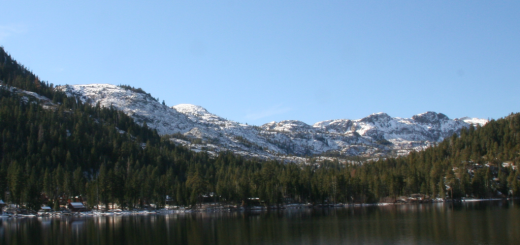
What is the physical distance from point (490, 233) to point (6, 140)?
198355mm

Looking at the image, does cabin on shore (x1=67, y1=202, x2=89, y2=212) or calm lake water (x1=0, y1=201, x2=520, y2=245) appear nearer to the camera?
calm lake water (x1=0, y1=201, x2=520, y2=245)

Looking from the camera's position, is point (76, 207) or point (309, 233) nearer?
point (309, 233)

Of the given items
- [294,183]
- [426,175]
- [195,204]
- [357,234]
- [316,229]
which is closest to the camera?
[357,234]

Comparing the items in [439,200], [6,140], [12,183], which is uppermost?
[6,140]

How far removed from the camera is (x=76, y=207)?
146m

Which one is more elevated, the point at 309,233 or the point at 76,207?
the point at 76,207

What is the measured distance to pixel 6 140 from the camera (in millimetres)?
191500

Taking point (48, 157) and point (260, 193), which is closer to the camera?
point (260, 193)

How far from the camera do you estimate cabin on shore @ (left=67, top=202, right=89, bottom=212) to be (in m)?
146

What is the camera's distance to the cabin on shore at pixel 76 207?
14562cm

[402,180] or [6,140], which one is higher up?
[6,140]

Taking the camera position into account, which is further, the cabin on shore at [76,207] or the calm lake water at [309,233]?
the cabin on shore at [76,207]

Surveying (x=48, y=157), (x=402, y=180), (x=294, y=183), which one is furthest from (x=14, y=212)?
(x=402, y=180)

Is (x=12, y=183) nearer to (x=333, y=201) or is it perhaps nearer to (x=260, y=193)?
(x=260, y=193)
